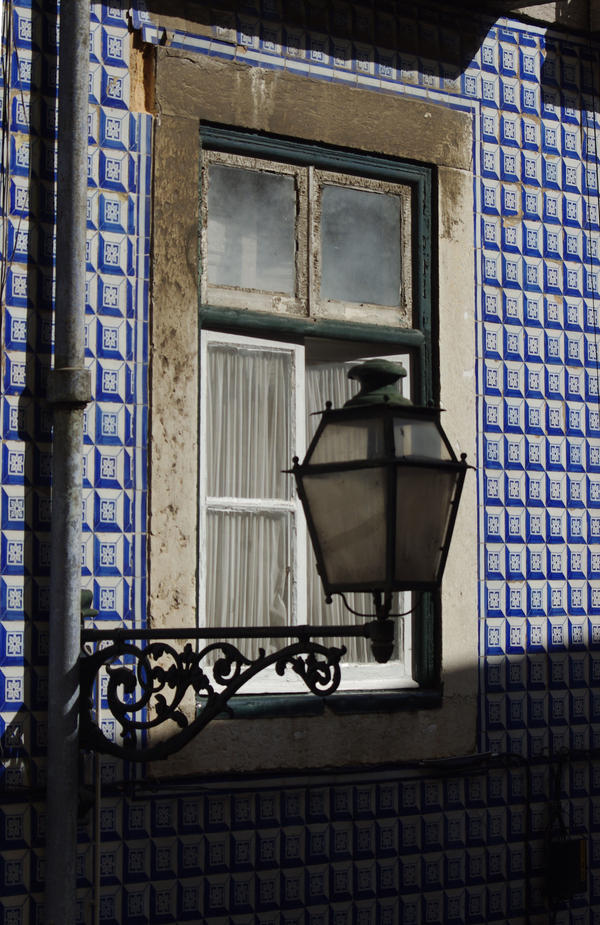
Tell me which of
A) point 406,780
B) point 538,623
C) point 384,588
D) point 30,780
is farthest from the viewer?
point 538,623

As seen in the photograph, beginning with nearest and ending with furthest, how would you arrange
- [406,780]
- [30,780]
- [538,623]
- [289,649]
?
[289,649] → [30,780] → [406,780] → [538,623]

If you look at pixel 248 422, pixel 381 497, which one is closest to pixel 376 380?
pixel 381 497

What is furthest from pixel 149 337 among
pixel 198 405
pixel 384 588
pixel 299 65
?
pixel 384 588

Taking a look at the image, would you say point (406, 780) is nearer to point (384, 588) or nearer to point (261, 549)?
point (261, 549)

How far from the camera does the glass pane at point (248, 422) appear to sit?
509 centimetres

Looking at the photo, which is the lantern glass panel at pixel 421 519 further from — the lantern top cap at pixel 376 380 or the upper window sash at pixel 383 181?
the upper window sash at pixel 383 181

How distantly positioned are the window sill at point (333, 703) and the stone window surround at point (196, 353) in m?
0.02

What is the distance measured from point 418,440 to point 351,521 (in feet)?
0.88

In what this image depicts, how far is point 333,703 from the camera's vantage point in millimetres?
5055

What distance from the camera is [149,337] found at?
4.87 m

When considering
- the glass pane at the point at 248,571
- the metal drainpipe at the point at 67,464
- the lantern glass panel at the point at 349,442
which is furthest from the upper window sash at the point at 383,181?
the lantern glass panel at the point at 349,442

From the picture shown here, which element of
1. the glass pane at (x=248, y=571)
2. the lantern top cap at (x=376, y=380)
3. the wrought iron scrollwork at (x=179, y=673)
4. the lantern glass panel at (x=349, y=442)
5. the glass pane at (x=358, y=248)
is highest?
the glass pane at (x=358, y=248)

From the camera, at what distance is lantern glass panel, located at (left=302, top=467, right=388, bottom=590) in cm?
369

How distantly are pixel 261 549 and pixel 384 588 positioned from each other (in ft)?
4.88
